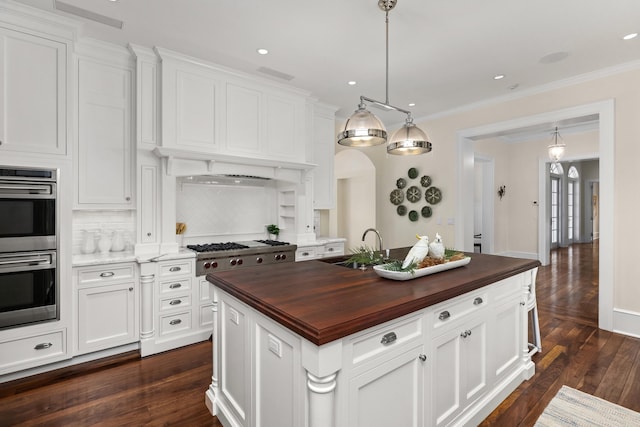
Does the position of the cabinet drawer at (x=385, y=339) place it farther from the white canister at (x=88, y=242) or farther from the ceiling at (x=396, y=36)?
the white canister at (x=88, y=242)

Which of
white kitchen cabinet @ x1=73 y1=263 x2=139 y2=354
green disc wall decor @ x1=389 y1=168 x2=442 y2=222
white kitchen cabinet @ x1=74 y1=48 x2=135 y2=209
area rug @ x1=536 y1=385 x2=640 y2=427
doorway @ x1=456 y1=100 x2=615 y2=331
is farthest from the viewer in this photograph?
green disc wall decor @ x1=389 y1=168 x2=442 y2=222

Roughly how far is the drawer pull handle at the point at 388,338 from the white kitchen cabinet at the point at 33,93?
2.92 meters

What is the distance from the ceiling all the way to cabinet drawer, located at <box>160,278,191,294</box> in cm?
228

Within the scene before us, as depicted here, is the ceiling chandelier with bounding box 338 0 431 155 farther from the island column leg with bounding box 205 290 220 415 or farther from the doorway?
the doorway

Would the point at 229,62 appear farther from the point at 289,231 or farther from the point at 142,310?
the point at 142,310

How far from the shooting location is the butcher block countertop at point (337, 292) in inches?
51.8

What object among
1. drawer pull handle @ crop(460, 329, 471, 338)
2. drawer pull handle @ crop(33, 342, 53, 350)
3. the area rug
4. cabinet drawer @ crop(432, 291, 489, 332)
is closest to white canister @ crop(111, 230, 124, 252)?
drawer pull handle @ crop(33, 342, 53, 350)

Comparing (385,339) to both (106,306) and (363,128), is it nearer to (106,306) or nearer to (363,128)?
(363,128)

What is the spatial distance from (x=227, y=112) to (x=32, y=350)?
2.77 m

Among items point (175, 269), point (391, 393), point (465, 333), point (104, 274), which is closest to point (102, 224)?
point (104, 274)

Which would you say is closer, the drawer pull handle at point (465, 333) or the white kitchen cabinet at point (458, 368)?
the white kitchen cabinet at point (458, 368)

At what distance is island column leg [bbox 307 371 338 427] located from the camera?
4.14ft

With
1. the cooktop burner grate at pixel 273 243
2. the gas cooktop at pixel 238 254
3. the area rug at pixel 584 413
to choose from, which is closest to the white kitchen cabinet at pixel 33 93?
the gas cooktop at pixel 238 254

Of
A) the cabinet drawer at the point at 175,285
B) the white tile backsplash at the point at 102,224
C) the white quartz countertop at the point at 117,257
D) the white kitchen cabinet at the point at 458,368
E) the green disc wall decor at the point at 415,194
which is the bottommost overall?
the white kitchen cabinet at the point at 458,368
